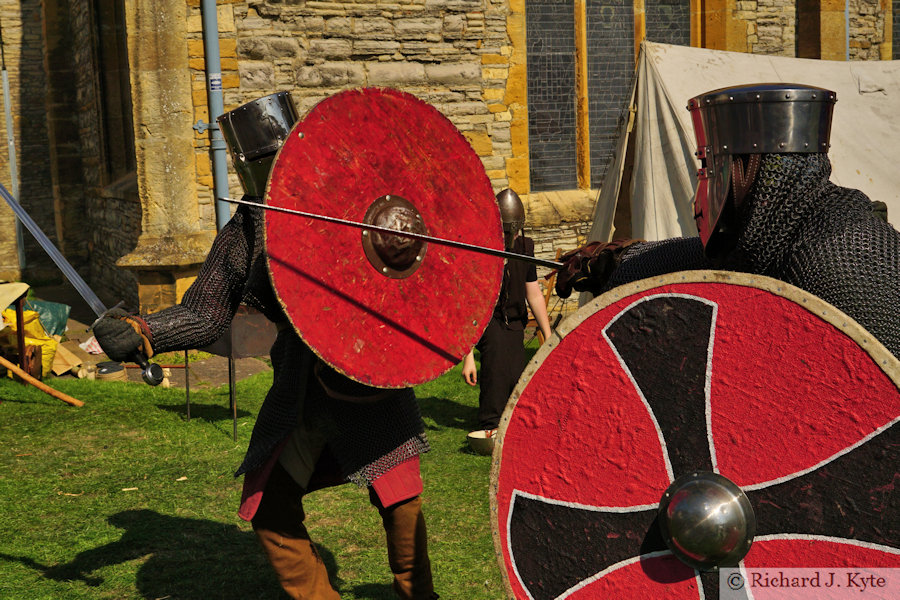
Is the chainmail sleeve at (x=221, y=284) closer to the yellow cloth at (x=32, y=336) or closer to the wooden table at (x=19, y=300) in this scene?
the wooden table at (x=19, y=300)

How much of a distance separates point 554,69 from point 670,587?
8.36 meters

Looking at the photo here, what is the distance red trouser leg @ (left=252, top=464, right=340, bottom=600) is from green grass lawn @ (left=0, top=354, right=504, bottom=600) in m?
0.59

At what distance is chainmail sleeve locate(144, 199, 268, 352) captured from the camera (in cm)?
261

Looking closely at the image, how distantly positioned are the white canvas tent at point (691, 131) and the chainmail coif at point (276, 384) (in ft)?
13.1

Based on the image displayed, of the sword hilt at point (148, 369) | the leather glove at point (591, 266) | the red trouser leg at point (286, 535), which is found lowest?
the red trouser leg at point (286, 535)

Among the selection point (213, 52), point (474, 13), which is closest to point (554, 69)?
point (474, 13)

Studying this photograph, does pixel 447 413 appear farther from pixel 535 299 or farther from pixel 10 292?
pixel 10 292

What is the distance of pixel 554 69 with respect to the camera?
9.53 metres

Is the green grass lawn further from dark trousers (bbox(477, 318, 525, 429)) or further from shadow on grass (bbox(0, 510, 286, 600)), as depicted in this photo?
dark trousers (bbox(477, 318, 525, 429))

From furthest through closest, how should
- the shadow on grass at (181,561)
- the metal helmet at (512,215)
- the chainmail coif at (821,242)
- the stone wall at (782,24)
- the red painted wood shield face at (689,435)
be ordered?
the stone wall at (782,24)
the metal helmet at (512,215)
the shadow on grass at (181,561)
the chainmail coif at (821,242)
the red painted wood shield face at (689,435)

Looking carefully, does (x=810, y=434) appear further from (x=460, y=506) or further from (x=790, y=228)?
(x=460, y=506)

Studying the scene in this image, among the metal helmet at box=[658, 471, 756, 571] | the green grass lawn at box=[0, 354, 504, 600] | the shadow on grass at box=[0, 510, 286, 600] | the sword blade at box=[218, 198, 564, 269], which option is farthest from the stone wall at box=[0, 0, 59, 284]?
the metal helmet at box=[658, 471, 756, 571]

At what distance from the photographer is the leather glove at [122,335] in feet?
7.94

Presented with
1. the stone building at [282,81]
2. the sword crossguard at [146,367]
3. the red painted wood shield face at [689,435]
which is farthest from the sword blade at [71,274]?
the red painted wood shield face at [689,435]
